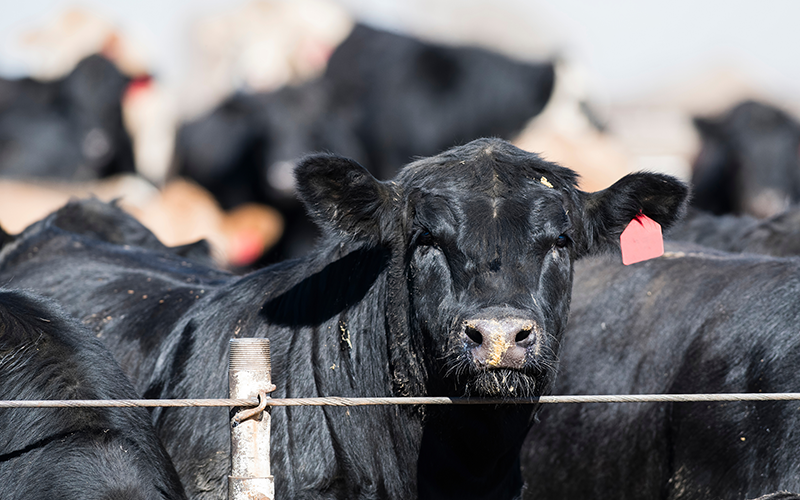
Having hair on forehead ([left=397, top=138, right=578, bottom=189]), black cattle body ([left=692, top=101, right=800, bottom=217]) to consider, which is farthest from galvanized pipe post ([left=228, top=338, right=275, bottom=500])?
black cattle body ([left=692, top=101, right=800, bottom=217])

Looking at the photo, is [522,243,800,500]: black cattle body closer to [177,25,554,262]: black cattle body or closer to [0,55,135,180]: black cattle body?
[177,25,554,262]: black cattle body

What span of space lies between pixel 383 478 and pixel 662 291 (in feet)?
7.34

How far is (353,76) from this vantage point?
20.3 metres

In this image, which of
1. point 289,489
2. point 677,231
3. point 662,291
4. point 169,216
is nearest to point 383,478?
point 289,489

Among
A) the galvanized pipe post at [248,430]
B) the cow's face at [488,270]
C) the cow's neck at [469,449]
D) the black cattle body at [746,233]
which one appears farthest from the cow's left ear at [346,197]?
the black cattle body at [746,233]

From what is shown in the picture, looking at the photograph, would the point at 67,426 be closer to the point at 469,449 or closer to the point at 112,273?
the point at 469,449

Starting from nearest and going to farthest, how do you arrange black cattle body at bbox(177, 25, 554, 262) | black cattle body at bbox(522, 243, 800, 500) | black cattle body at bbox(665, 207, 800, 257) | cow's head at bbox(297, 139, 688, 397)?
cow's head at bbox(297, 139, 688, 397) < black cattle body at bbox(522, 243, 800, 500) < black cattle body at bbox(665, 207, 800, 257) < black cattle body at bbox(177, 25, 554, 262)

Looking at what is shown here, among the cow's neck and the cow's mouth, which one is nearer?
the cow's mouth

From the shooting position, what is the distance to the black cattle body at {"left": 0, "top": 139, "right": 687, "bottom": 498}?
11.8 feet

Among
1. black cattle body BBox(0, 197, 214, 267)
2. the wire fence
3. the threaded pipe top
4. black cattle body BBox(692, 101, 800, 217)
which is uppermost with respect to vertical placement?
black cattle body BBox(692, 101, 800, 217)

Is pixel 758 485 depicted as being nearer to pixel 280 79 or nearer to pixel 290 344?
pixel 290 344

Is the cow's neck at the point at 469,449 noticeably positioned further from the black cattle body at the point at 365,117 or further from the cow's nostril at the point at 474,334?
the black cattle body at the point at 365,117

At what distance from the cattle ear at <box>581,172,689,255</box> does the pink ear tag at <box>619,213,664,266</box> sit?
3cm

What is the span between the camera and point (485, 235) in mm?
3656
